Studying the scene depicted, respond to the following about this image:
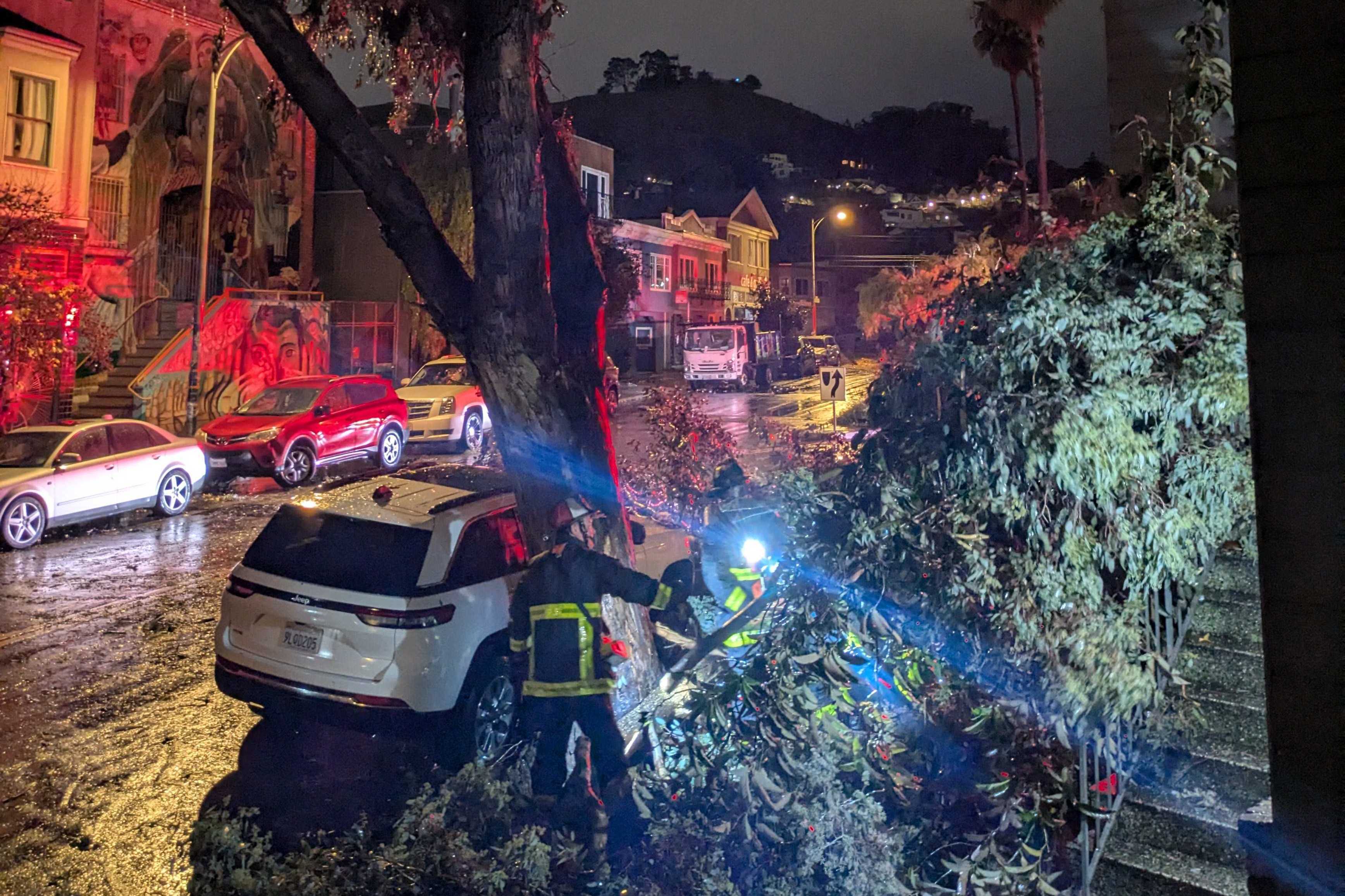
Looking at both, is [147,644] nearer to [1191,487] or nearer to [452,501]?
[452,501]

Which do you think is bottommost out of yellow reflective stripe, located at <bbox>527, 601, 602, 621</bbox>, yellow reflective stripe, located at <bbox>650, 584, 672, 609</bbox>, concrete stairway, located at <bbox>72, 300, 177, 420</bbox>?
yellow reflective stripe, located at <bbox>527, 601, 602, 621</bbox>

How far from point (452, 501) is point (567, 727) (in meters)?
1.80

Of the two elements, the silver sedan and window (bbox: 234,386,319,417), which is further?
window (bbox: 234,386,319,417)

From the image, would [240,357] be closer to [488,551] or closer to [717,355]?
[717,355]

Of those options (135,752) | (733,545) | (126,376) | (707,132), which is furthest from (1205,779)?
(707,132)

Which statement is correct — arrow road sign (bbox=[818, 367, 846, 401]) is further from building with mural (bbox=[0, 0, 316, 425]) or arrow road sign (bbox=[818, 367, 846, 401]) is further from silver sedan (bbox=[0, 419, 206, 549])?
building with mural (bbox=[0, 0, 316, 425])

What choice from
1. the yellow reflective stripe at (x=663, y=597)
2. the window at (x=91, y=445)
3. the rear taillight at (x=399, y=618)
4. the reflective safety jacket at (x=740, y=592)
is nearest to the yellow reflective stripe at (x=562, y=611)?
the yellow reflective stripe at (x=663, y=597)

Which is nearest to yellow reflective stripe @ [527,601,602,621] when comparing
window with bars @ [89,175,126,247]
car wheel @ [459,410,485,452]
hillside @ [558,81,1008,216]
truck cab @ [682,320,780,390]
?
car wheel @ [459,410,485,452]

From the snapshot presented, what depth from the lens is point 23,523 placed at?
12398mm

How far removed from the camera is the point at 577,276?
671cm

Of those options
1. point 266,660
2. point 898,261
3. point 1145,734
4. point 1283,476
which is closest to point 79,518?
point 266,660

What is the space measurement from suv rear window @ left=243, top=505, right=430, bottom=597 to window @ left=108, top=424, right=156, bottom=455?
31.1 ft

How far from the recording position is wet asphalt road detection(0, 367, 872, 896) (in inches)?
197

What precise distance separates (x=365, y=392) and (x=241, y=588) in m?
14.3
